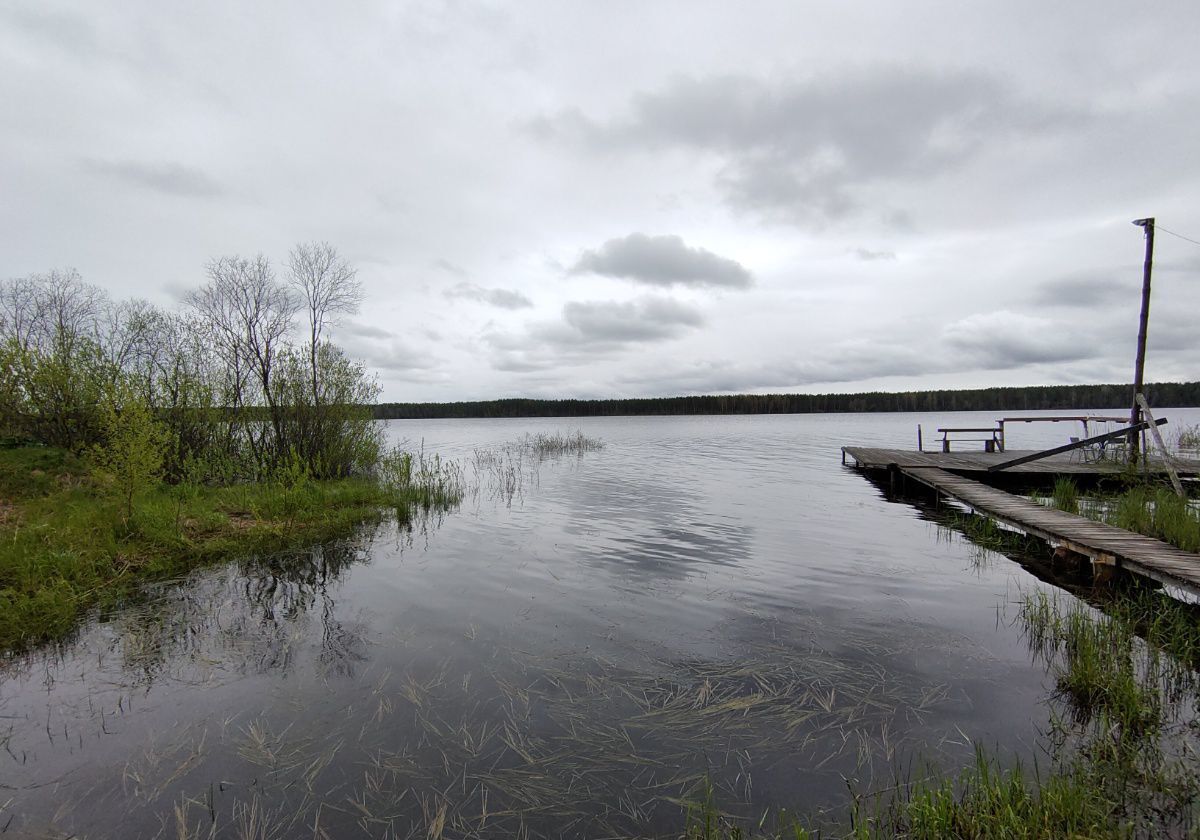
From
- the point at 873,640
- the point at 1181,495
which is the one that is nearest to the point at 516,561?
the point at 873,640

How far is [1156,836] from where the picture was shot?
3.76 meters

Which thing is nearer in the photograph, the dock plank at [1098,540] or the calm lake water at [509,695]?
the calm lake water at [509,695]

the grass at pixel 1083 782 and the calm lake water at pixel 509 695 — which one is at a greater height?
the grass at pixel 1083 782

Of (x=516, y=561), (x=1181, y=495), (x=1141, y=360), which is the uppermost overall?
(x=1141, y=360)

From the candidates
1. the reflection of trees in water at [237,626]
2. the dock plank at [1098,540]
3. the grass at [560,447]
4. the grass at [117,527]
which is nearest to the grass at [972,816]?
the reflection of trees in water at [237,626]

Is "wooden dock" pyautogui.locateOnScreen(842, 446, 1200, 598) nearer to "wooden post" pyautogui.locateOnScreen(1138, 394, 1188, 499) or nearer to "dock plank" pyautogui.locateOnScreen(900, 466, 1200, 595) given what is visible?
"dock plank" pyautogui.locateOnScreen(900, 466, 1200, 595)

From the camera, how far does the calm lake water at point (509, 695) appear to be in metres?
4.45

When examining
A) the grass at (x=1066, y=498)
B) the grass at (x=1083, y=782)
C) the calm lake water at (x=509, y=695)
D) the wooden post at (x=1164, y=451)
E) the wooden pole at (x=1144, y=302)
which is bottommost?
the calm lake water at (x=509, y=695)

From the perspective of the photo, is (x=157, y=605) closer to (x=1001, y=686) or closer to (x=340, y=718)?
(x=340, y=718)

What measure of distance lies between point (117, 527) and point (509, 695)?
11.1 m

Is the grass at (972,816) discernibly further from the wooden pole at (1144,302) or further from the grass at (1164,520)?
the wooden pole at (1144,302)

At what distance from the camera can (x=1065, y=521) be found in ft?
40.5

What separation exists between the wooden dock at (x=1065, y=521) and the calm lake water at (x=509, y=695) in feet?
4.19

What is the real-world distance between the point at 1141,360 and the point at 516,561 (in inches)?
842
